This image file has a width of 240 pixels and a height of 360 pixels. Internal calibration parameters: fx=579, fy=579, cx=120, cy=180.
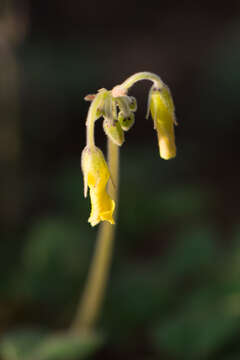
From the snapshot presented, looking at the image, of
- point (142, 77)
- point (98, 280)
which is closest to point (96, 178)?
point (142, 77)

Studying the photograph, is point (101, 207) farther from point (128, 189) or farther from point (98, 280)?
point (128, 189)

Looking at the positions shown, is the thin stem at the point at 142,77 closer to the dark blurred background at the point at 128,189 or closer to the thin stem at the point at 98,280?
the thin stem at the point at 98,280

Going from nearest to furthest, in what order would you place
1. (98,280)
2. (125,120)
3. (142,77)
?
(142,77), (125,120), (98,280)

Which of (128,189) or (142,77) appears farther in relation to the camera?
(128,189)

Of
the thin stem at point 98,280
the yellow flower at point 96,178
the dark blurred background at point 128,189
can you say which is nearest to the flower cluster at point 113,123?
the yellow flower at point 96,178

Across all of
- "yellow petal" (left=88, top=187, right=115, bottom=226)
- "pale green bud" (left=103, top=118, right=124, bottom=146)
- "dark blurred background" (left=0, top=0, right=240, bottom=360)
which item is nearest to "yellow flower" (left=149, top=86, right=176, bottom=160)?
"pale green bud" (left=103, top=118, right=124, bottom=146)

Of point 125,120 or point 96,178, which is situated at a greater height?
point 125,120

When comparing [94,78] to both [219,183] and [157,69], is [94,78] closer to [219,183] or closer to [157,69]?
[157,69]
